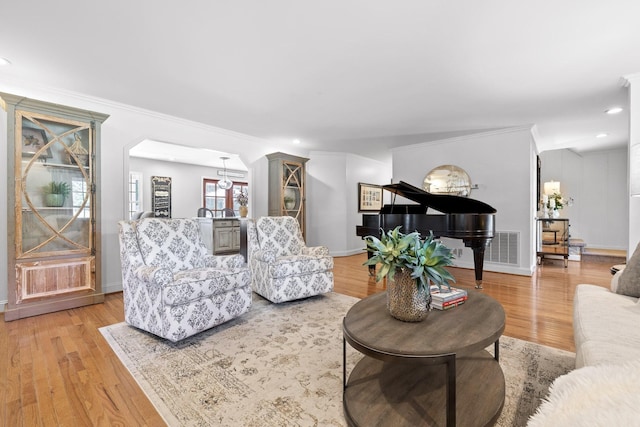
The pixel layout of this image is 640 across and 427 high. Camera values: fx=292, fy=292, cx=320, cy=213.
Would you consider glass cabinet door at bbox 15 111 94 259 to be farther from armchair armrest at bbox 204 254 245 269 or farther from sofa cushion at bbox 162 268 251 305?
sofa cushion at bbox 162 268 251 305

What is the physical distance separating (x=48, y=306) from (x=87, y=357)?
1430 mm

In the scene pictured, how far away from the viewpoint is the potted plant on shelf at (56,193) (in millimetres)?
3045

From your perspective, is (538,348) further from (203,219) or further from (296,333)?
(203,219)

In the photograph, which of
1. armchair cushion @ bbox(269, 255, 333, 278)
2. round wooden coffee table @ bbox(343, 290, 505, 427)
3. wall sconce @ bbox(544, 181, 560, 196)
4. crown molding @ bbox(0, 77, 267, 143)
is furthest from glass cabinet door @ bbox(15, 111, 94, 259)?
wall sconce @ bbox(544, 181, 560, 196)

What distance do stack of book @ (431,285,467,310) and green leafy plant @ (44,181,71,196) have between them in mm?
3762

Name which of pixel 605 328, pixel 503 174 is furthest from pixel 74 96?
pixel 503 174

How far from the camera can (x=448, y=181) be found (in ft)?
16.9

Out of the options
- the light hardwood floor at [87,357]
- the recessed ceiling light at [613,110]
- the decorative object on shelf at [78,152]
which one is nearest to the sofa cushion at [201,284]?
the light hardwood floor at [87,357]

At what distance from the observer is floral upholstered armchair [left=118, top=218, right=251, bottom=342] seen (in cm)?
214

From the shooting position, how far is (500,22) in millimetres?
2043

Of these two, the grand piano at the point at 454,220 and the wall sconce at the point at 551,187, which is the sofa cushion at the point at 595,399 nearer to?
the grand piano at the point at 454,220

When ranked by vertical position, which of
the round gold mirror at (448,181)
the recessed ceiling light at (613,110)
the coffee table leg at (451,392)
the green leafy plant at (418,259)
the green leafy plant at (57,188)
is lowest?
the coffee table leg at (451,392)

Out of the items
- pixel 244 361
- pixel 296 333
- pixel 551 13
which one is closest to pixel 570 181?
pixel 551 13

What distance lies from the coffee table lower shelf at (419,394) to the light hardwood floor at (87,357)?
37.3 inches
